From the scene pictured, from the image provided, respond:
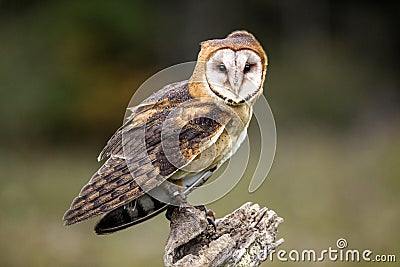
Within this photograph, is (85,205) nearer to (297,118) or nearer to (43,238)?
(43,238)

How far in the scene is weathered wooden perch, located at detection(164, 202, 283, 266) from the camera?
408 centimetres

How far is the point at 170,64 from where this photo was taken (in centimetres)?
1415

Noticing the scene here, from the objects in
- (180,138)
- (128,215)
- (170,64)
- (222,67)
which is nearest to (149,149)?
(180,138)

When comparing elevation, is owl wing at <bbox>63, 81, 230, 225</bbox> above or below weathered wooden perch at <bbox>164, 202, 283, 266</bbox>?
above

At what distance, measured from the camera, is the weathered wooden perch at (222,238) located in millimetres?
4078

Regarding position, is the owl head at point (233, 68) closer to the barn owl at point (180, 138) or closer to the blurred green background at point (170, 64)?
the barn owl at point (180, 138)

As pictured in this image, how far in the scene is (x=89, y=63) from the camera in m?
13.4

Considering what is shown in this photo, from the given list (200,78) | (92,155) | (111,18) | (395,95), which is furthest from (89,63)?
(200,78)

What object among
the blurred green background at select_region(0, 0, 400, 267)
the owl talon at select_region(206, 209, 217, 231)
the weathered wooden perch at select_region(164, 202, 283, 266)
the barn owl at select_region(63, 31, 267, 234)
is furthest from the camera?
the blurred green background at select_region(0, 0, 400, 267)

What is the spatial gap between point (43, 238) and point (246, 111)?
3768 mm

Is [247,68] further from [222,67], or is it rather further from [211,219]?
[211,219]

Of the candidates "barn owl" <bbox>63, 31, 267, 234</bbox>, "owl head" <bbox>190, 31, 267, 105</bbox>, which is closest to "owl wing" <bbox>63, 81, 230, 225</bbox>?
"barn owl" <bbox>63, 31, 267, 234</bbox>

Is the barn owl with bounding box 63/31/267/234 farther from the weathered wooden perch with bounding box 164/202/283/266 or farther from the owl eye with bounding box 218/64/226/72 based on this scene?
the weathered wooden perch with bounding box 164/202/283/266

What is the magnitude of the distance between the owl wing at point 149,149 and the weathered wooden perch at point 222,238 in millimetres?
254
